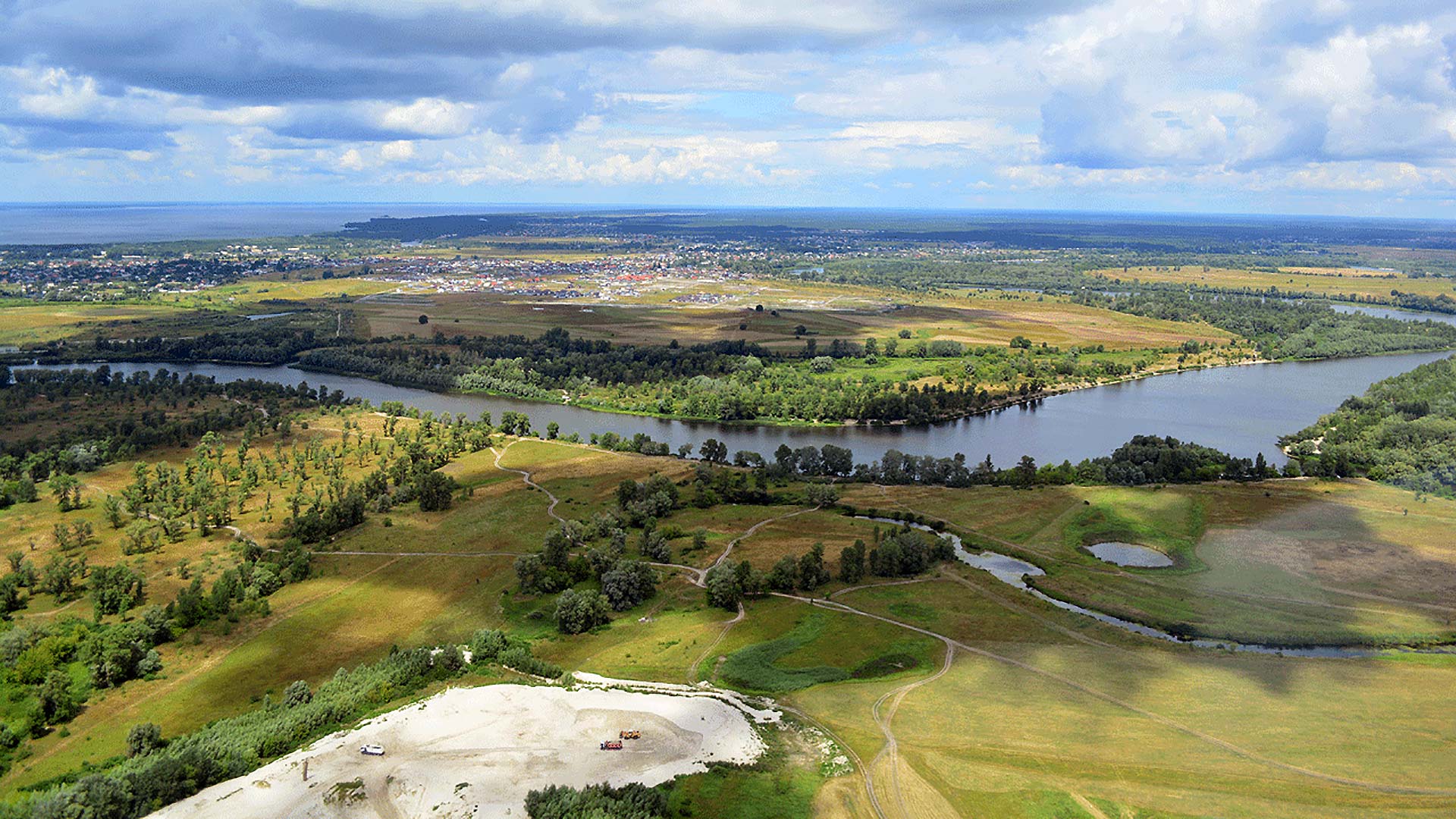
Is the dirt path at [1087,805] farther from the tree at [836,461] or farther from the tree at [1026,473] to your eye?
the tree at [836,461]

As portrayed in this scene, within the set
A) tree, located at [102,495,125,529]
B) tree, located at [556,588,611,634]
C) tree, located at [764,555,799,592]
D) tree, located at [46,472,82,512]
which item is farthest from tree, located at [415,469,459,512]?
tree, located at [764,555,799,592]

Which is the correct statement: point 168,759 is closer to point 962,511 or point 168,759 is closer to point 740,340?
point 962,511

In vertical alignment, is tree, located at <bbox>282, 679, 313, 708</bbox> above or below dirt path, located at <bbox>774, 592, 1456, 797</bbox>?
above

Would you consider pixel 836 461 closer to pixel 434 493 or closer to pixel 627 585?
pixel 627 585

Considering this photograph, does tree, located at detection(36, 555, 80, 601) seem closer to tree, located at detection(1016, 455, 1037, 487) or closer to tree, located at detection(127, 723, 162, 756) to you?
tree, located at detection(127, 723, 162, 756)

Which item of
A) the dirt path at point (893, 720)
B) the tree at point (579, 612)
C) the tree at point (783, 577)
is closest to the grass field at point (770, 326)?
the tree at point (783, 577)

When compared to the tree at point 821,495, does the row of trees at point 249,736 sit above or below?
below
